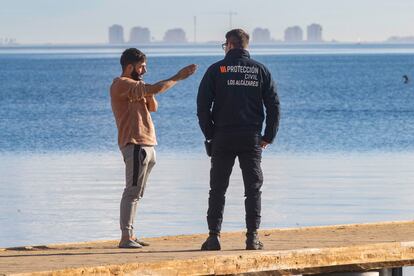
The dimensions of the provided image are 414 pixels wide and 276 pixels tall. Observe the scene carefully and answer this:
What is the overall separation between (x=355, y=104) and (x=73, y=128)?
966 inches

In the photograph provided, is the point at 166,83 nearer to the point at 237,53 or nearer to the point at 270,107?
the point at 237,53

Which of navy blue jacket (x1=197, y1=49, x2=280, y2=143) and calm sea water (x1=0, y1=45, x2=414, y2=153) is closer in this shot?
navy blue jacket (x1=197, y1=49, x2=280, y2=143)

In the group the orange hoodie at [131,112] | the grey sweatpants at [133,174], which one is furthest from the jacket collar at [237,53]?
the grey sweatpants at [133,174]

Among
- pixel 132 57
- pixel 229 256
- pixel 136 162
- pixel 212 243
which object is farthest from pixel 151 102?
pixel 229 256

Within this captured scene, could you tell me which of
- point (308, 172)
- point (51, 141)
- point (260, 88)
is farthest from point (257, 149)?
point (51, 141)

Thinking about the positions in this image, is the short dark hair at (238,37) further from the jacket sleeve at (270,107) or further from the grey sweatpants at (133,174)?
the grey sweatpants at (133,174)

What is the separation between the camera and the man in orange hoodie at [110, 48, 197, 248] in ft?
38.4

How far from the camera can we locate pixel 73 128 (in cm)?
4566

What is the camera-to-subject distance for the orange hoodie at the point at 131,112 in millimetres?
11711

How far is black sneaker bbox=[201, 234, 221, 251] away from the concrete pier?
0.27ft

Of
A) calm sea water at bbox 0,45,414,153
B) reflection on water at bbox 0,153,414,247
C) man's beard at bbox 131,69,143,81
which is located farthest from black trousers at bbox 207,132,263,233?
calm sea water at bbox 0,45,414,153

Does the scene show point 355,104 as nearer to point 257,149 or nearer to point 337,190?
point 337,190

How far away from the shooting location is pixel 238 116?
11.5 meters

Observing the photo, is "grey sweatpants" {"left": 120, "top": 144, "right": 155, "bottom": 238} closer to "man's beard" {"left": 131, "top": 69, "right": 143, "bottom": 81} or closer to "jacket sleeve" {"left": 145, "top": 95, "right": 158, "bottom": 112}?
"jacket sleeve" {"left": 145, "top": 95, "right": 158, "bottom": 112}
